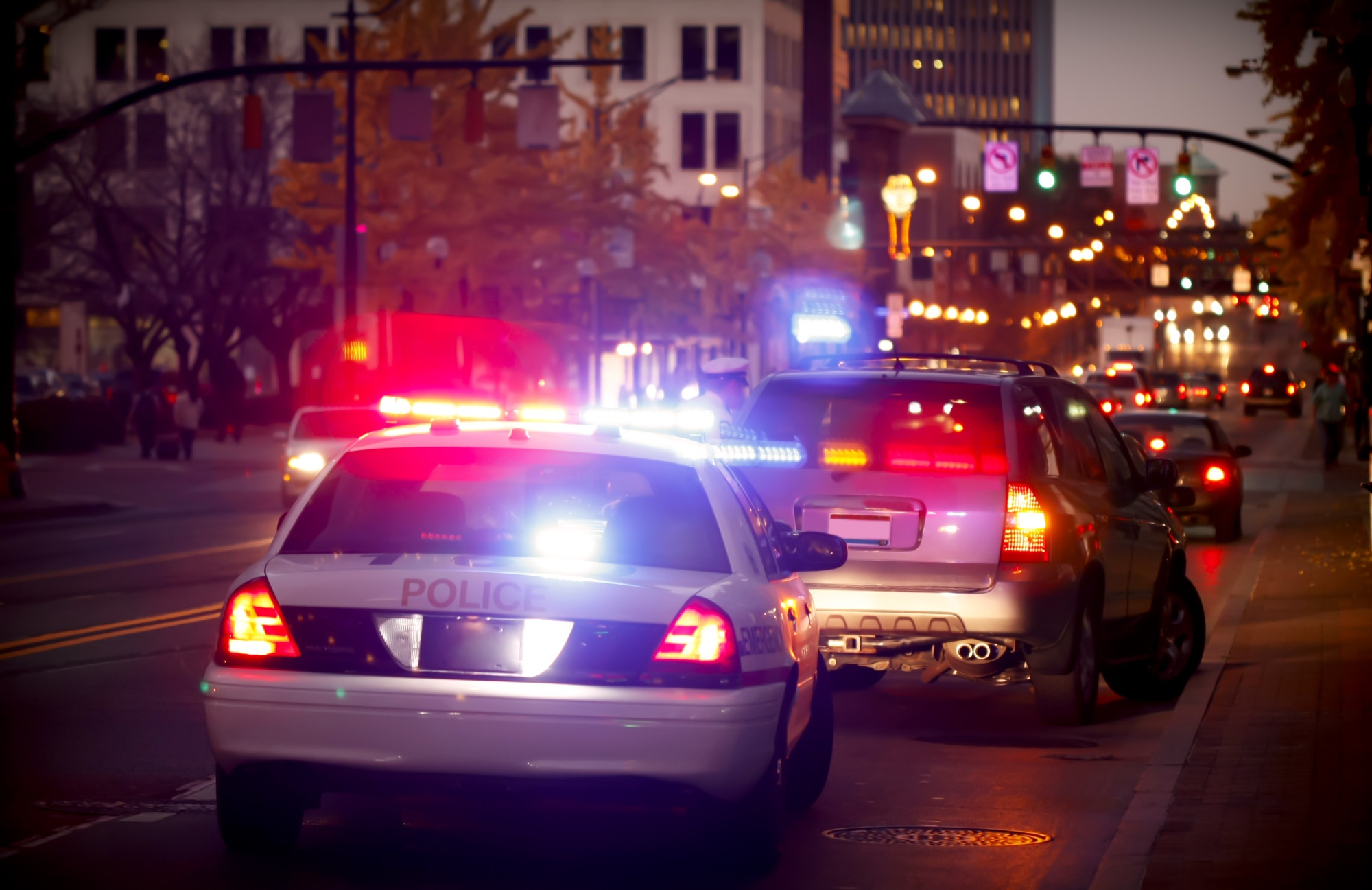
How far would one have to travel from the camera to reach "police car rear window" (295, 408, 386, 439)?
30.1 meters

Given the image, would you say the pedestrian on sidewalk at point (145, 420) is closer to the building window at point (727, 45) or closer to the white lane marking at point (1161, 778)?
the white lane marking at point (1161, 778)

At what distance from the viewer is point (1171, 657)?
1248 centimetres

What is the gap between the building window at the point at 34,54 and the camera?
32.3 metres

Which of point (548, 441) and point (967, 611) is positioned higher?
point (548, 441)

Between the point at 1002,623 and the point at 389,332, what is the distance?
28.4 m

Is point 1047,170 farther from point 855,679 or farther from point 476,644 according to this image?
point 476,644

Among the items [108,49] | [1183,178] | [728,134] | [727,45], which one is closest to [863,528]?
[1183,178]

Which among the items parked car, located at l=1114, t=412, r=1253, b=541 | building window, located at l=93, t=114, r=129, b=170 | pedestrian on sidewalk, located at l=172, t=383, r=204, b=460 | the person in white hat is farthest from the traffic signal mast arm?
building window, located at l=93, t=114, r=129, b=170

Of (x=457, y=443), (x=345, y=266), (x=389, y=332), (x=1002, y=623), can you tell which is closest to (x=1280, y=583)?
(x=1002, y=623)

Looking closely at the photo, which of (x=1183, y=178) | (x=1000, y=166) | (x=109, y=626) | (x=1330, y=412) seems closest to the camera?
(x=109, y=626)

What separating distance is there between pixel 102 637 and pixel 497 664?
8468mm

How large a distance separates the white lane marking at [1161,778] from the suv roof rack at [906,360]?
1.93 metres

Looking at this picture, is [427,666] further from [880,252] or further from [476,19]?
[880,252]

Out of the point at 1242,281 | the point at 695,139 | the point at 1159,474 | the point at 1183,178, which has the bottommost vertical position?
the point at 1159,474
